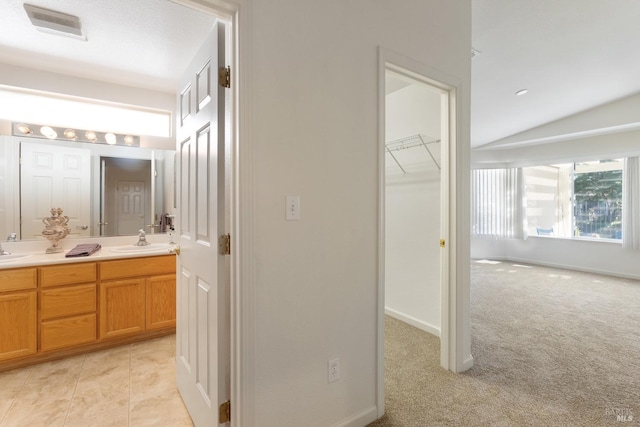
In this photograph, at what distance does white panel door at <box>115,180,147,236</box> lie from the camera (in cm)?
314

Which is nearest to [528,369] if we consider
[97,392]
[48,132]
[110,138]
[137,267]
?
[97,392]

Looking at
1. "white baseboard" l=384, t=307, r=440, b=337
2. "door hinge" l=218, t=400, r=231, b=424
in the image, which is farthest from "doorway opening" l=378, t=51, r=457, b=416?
"door hinge" l=218, t=400, r=231, b=424

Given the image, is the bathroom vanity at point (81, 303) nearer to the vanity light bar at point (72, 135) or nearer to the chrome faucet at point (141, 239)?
the chrome faucet at point (141, 239)

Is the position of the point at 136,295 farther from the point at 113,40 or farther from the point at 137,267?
the point at 113,40

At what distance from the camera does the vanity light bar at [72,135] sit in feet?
8.82

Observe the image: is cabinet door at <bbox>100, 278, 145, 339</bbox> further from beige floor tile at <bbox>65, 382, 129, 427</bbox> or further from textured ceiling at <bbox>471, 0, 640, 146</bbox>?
textured ceiling at <bbox>471, 0, 640, 146</bbox>

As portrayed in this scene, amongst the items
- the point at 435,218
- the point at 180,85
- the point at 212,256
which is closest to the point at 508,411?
the point at 435,218

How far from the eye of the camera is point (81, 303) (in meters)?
2.46

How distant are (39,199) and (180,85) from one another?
1994 millimetres

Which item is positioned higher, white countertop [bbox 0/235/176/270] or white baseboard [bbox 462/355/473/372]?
white countertop [bbox 0/235/176/270]

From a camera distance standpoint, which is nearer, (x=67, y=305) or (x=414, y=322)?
(x=67, y=305)

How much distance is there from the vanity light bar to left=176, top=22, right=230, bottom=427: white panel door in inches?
64.1

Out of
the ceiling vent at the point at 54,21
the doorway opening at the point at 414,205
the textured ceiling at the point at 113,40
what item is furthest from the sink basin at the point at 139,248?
the doorway opening at the point at 414,205

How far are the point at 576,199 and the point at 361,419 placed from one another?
22.1 ft
